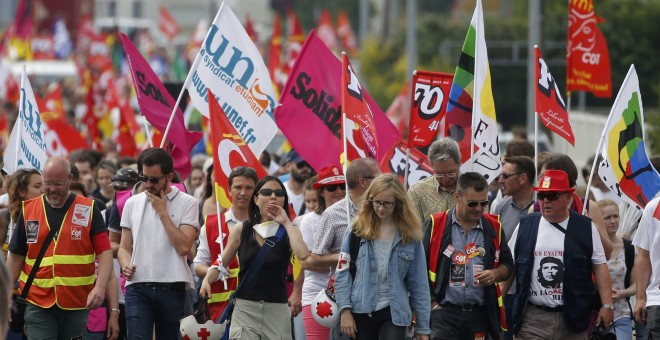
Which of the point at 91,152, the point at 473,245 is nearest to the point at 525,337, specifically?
the point at 473,245

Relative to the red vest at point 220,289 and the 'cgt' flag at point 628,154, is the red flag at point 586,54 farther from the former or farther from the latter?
the red vest at point 220,289

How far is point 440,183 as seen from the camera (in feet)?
31.8

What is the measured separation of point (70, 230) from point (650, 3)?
28252 mm

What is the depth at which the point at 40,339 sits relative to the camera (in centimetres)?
929

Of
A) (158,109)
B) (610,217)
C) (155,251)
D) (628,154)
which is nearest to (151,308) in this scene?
(155,251)

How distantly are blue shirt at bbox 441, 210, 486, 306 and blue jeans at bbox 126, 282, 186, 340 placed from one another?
5.97 ft

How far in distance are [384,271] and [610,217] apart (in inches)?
102

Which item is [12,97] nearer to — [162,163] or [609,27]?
[609,27]

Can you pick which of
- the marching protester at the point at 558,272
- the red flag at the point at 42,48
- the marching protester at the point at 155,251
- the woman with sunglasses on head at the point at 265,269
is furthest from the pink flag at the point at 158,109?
the red flag at the point at 42,48

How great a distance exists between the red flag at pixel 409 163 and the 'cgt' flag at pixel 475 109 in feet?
1.99

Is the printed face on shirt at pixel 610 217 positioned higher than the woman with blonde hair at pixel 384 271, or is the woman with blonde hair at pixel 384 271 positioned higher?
the printed face on shirt at pixel 610 217

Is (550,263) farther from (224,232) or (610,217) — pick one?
(224,232)

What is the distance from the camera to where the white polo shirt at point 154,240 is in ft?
31.5

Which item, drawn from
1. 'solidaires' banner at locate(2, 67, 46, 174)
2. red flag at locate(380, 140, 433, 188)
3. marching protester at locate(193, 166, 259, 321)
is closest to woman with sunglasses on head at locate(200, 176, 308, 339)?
marching protester at locate(193, 166, 259, 321)
